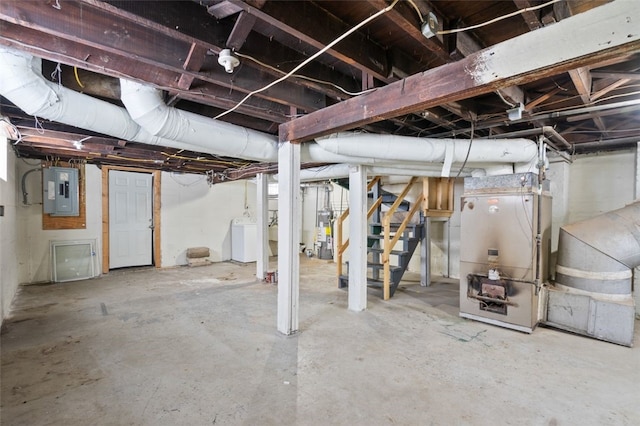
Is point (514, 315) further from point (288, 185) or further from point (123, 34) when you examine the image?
point (123, 34)

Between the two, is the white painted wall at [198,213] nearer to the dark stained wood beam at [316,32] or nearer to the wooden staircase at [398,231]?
the wooden staircase at [398,231]

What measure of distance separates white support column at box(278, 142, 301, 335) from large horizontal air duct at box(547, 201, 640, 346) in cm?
262

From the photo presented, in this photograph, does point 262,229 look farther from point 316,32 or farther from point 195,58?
point 316,32

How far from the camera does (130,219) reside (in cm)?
575

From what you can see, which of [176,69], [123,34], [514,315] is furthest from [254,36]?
[514,315]

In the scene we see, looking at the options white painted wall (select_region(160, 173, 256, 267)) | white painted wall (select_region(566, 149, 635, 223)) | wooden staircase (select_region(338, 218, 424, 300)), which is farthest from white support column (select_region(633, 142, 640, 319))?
white painted wall (select_region(160, 173, 256, 267))

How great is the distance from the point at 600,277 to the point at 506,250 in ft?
2.56

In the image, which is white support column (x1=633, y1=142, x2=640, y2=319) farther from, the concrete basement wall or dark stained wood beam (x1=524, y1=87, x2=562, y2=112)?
the concrete basement wall

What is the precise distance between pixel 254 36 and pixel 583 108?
2668 millimetres

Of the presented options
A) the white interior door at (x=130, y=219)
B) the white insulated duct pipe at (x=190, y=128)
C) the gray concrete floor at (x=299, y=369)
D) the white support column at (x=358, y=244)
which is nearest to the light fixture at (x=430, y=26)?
the white insulated duct pipe at (x=190, y=128)

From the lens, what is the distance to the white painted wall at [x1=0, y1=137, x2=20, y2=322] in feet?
10.1

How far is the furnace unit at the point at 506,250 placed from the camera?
290 cm

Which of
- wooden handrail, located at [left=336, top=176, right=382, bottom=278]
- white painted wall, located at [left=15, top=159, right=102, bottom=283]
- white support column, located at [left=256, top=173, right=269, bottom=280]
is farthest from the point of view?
white support column, located at [left=256, top=173, right=269, bottom=280]

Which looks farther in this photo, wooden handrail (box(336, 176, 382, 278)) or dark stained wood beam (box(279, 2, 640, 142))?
wooden handrail (box(336, 176, 382, 278))
